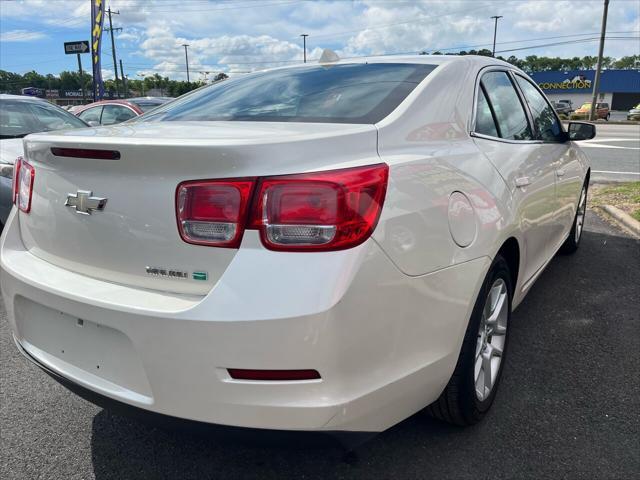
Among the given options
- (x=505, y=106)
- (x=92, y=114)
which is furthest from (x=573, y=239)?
(x=92, y=114)

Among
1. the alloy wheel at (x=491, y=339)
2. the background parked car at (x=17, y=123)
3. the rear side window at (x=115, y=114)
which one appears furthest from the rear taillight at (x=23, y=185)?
the rear side window at (x=115, y=114)

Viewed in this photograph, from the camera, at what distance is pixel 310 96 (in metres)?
2.42

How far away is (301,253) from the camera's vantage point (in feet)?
5.04

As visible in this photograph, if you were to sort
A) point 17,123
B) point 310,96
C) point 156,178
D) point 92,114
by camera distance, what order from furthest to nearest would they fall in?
point 92,114 → point 17,123 → point 310,96 → point 156,178

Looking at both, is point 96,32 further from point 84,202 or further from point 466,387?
point 466,387

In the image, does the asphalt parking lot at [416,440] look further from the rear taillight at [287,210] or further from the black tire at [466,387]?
the rear taillight at [287,210]

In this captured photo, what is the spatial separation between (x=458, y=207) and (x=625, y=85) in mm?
70583

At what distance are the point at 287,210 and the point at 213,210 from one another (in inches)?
9.1

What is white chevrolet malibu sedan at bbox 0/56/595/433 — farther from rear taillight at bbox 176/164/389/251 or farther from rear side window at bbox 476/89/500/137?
rear side window at bbox 476/89/500/137

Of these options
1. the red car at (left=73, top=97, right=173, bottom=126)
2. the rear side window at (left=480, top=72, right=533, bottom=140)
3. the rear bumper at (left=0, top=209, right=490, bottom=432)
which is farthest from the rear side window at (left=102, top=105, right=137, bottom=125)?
the rear bumper at (left=0, top=209, right=490, bottom=432)

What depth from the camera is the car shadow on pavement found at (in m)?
2.12

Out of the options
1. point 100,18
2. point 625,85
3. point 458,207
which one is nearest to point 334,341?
point 458,207

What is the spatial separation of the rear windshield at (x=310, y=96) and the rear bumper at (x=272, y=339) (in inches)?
27.6

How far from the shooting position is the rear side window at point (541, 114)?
11.2 ft
